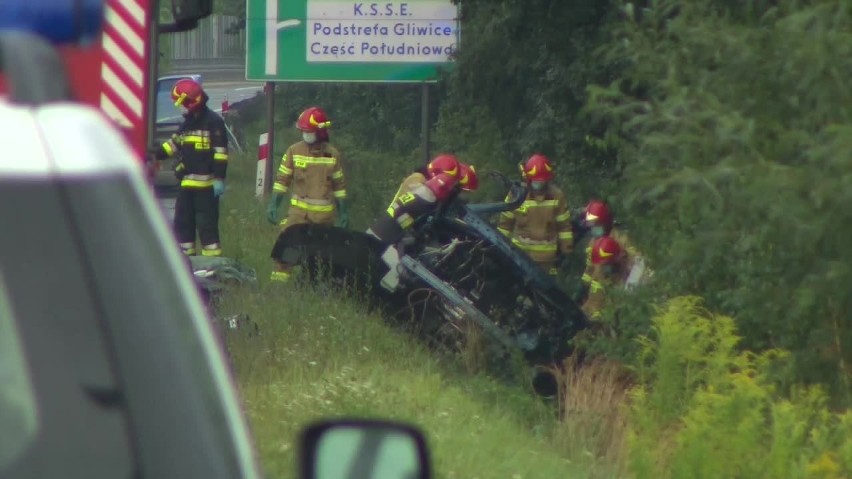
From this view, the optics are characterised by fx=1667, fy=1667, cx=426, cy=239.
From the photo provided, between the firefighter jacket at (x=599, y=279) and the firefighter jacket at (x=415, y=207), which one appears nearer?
the firefighter jacket at (x=415, y=207)

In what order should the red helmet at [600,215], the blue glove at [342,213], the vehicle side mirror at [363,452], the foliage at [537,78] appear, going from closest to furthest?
the vehicle side mirror at [363,452] < the red helmet at [600,215] < the foliage at [537,78] < the blue glove at [342,213]

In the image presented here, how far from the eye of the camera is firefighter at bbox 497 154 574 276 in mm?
15422

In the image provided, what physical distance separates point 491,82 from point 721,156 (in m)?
9.75

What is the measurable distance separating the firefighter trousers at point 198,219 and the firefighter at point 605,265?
387 cm

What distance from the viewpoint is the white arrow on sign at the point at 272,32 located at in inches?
821

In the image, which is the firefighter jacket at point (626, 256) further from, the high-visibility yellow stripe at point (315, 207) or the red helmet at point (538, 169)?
the high-visibility yellow stripe at point (315, 207)

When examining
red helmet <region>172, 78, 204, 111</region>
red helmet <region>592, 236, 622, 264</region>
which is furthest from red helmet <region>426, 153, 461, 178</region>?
red helmet <region>172, 78, 204, 111</region>

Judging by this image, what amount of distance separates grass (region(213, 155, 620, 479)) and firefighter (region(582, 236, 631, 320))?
182 cm

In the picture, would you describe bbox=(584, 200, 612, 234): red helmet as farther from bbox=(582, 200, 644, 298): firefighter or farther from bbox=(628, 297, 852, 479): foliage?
bbox=(628, 297, 852, 479): foliage

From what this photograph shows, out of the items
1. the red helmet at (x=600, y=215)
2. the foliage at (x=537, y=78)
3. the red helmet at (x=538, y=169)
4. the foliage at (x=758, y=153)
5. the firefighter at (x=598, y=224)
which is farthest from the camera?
the red helmet at (x=538, y=169)

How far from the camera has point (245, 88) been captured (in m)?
60.7

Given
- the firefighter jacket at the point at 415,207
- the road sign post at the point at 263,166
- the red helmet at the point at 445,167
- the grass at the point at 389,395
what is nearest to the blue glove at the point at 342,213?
the red helmet at the point at 445,167

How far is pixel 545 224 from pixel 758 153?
8006mm

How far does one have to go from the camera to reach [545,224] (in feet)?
51.0
